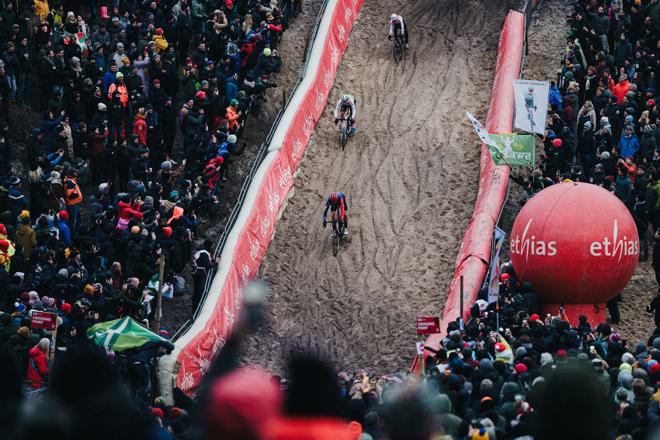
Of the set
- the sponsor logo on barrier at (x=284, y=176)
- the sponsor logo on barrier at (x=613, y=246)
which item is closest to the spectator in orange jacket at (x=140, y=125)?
the sponsor logo on barrier at (x=284, y=176)

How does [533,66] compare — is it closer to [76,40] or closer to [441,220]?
[441,220]

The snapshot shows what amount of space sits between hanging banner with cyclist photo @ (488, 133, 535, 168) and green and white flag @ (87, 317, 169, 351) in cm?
917

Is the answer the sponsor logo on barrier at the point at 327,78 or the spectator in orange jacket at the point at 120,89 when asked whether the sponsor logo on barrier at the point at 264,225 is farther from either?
the sponsor logo on barrier at the point at 327,78

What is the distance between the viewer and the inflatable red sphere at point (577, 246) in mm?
23172

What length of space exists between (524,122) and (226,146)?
6.55m

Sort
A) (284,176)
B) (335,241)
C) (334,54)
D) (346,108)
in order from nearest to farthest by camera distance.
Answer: (335,241)
(284,176)
(346,108)
(334,54)

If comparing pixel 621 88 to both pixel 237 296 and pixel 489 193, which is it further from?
pixel 237 296

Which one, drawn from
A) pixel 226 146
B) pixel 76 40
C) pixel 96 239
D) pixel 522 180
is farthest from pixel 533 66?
pixel 96 239

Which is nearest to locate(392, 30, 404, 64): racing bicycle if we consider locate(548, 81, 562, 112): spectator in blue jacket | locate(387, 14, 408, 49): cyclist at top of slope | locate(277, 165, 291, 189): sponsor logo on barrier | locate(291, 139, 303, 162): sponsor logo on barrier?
locate(387, 14, 408, 49): cyclist at top of slope

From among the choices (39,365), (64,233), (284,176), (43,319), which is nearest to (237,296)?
(64,233)

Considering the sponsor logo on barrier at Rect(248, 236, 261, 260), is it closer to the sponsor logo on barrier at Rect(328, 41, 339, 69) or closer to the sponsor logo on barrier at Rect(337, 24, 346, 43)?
the sponsor logo on barrier at Rect(328, 41, 339, 69)

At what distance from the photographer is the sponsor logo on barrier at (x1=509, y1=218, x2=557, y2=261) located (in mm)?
23297

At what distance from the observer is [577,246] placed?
2317 cm

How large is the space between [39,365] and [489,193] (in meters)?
11.9
